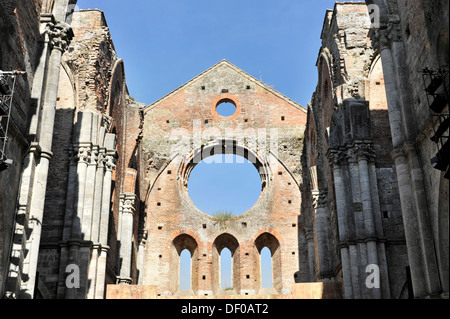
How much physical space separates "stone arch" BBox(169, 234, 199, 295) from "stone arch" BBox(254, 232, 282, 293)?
2.42 meters

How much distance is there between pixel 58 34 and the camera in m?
12.7

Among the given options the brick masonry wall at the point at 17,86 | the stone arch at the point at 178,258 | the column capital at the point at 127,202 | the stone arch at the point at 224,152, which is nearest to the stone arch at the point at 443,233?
the brick masonry wall at the point at 17,86

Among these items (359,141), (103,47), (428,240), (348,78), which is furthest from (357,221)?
(103,47)

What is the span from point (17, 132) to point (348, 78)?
1017 cm

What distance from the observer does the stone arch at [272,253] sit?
78.3ft

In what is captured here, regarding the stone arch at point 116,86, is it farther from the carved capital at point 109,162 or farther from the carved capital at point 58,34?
the carved capital at point 58,34

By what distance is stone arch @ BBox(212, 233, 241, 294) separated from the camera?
2395cm

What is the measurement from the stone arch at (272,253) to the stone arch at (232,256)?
753mm

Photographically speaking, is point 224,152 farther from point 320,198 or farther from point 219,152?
point 320,198

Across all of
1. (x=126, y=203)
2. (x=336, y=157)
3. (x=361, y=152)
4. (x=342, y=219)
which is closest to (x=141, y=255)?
(x=126, y=203)

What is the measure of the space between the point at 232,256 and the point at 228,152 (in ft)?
14.7

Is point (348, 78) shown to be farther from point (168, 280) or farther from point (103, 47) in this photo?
point (168, 280)

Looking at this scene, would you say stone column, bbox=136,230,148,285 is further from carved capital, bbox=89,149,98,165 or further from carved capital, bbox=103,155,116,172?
carved capital, bbox=89,149,98,165

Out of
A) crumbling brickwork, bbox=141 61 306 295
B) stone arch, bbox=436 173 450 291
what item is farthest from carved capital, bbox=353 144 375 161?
crumbling brickwork, bbox=141 61 306 295
